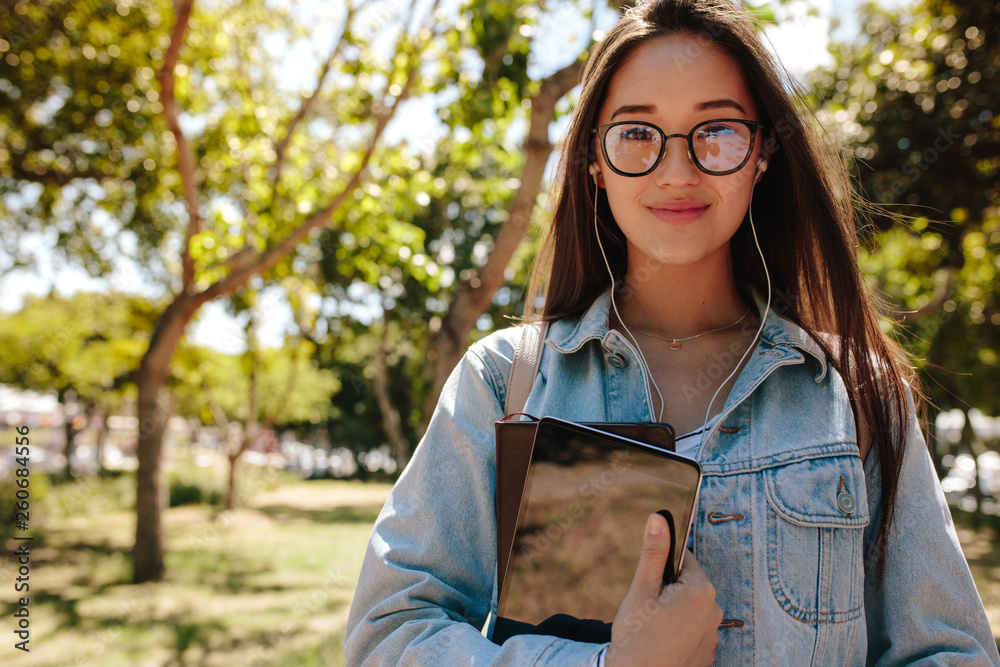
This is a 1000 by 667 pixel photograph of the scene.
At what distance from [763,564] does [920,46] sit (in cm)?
747

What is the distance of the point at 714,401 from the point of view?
1.39 metres

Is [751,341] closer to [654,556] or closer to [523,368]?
[523,368]

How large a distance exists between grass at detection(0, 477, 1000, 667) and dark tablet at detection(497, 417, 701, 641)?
5.70 m

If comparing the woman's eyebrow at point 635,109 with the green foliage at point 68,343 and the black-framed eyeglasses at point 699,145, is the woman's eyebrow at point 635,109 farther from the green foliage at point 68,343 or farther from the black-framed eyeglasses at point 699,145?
the green foliage at point 68,343

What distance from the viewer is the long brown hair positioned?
1.36m

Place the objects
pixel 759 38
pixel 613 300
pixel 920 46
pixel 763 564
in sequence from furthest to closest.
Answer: pixel 920 46
pixel 613 300
pixel 759 38
pixel 763 564

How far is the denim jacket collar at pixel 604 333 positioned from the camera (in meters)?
1.39

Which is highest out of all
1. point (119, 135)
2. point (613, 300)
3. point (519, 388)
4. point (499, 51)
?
point (119, 135)

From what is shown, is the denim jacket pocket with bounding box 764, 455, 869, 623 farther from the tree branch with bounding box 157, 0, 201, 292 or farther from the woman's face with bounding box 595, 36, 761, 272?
the tree branch with bounding box 157, 0, 201, 292

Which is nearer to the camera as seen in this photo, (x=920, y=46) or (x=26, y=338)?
(x=920, y=46)

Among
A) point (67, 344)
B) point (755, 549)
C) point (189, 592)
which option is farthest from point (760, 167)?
point (67, 344)

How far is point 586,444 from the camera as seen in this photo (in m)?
1.09

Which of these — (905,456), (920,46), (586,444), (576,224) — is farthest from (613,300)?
(920,46)

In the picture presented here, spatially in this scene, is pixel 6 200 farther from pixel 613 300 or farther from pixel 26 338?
pixel 613 300
